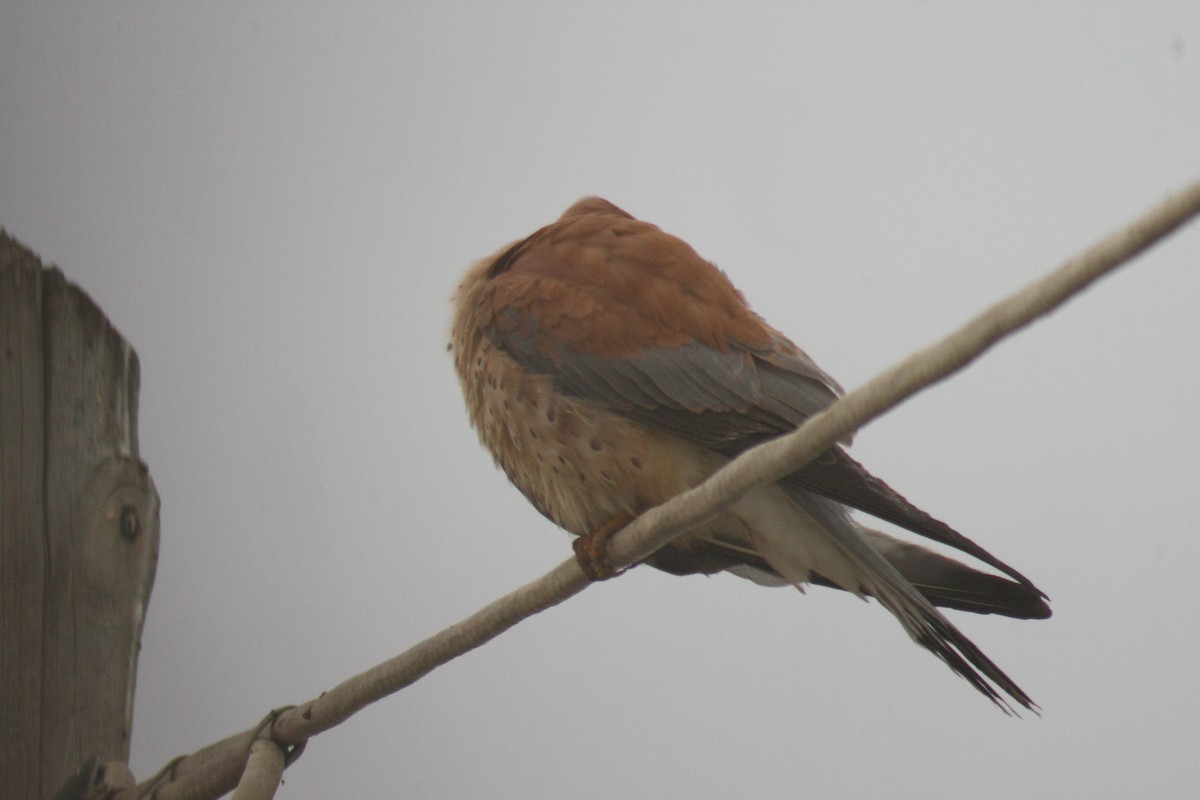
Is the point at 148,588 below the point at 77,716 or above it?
above

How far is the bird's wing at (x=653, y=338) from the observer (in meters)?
1.65

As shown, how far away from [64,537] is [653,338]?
2.75 feet

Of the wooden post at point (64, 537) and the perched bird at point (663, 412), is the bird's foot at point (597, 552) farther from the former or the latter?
the wooden post at point (64, 537)

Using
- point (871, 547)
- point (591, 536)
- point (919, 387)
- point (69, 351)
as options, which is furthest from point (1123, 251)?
point (69, 351)

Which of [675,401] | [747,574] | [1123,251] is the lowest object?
[1123,251]

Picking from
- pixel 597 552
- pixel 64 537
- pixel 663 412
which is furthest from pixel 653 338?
pixel 64 537

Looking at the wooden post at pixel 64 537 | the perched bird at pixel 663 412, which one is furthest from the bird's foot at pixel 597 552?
the wooden post at pixel 64 537

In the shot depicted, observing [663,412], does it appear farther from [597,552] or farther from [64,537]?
[64,537]

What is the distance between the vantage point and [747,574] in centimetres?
192

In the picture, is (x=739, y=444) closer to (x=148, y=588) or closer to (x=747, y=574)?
(x=747, y=574)

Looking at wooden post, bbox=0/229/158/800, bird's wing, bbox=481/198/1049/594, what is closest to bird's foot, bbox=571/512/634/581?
bird's wing, bbox=481/198/1049/594

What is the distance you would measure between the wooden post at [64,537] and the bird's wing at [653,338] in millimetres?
555

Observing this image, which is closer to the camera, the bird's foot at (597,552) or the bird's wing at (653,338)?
the bird's foot at (597,552)

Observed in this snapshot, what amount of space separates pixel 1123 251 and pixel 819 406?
0.85m
